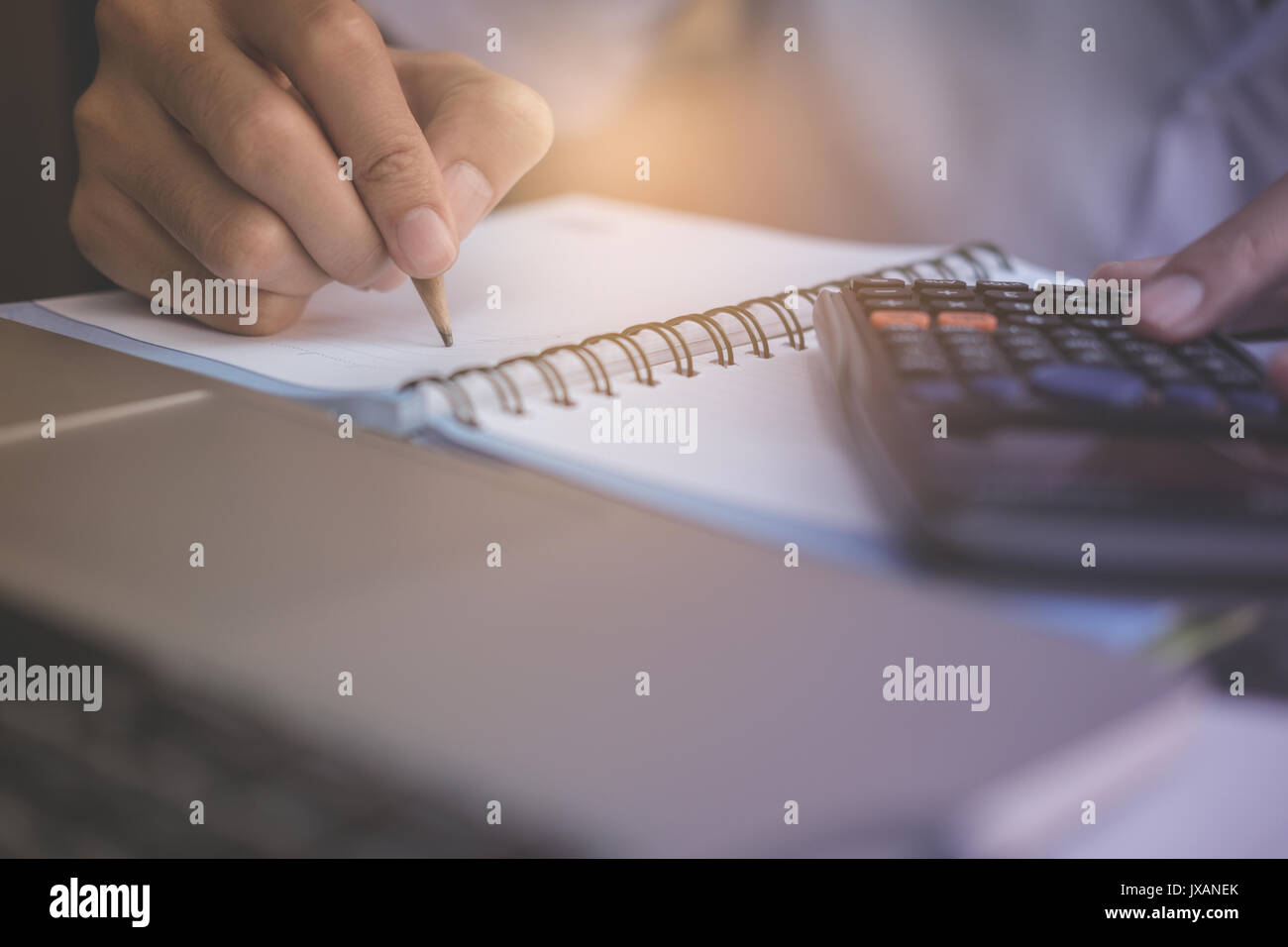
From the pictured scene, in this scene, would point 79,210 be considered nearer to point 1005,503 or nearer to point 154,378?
point 154,378

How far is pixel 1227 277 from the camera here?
0.48 metres

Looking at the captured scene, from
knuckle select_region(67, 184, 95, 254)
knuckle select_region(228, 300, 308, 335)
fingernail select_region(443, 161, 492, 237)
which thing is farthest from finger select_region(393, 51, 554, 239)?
knuckle select_region(67, 184, 95, 254)

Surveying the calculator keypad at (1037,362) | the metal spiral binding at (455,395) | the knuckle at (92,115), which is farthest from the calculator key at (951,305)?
the knuckle at (92,115)

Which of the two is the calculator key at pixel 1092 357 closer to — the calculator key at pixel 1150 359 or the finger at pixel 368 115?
the calculator key at pixel 1150 359

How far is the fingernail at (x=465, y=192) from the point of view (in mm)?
588

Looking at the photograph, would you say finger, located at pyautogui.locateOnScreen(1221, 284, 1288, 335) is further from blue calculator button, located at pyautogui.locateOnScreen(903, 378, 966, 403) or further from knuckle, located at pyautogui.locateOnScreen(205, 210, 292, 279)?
knuckle, located at pyautogui.locateOnScreen(205, 210, 292, 279)

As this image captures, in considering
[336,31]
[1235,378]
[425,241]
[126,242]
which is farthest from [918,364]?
[126,242]

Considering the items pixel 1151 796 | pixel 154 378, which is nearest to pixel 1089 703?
pixel 1151 796

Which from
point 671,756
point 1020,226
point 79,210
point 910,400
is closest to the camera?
point 671,756

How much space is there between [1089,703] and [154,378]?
40 centimetres

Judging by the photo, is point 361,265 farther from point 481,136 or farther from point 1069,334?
point 1069,334

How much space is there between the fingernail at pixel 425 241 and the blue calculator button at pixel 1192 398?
0.33m

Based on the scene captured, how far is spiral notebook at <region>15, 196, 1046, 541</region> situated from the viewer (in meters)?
0.38

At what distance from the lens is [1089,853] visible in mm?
243
